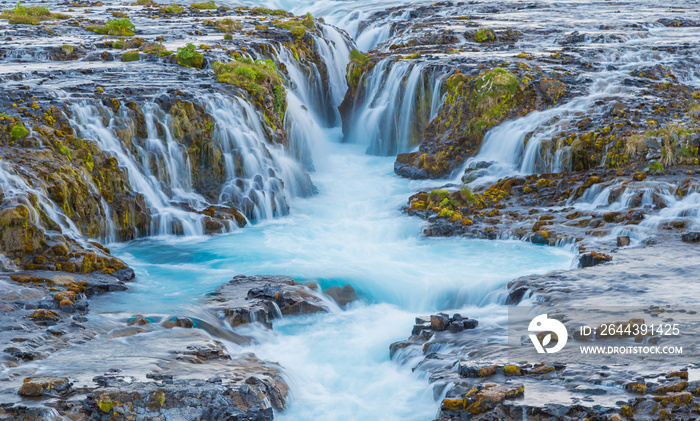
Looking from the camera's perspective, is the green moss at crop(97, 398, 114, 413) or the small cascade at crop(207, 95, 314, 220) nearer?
the green moss at crop(97, 398, 114, 413)

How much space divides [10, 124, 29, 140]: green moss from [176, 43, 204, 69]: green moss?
23.5 feet

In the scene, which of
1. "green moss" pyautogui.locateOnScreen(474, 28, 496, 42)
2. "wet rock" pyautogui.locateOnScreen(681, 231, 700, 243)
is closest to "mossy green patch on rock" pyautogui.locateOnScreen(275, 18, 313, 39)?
"green moss" pyautogui.locateOnScreen(474, 28, 496, 42)

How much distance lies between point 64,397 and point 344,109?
1811 cm

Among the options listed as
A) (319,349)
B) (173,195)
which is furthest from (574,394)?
(173,195)

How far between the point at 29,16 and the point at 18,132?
15867mm

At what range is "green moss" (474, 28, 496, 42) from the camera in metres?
25.1

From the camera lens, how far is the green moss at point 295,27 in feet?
84.4

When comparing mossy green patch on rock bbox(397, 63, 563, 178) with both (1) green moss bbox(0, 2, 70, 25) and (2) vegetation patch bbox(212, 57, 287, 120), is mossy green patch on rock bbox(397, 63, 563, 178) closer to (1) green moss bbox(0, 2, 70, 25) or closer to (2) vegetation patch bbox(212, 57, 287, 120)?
(2) vegetation patch bbox(212, 57, 287, 120)

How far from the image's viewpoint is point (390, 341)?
10.0m

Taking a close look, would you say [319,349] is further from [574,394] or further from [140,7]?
[140,7]

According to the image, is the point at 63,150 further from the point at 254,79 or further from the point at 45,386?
the point at 45,386

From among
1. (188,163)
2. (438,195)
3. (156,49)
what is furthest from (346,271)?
(156,49)

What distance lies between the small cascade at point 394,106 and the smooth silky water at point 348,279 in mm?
3608

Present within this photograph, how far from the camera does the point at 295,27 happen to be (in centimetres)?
2625
